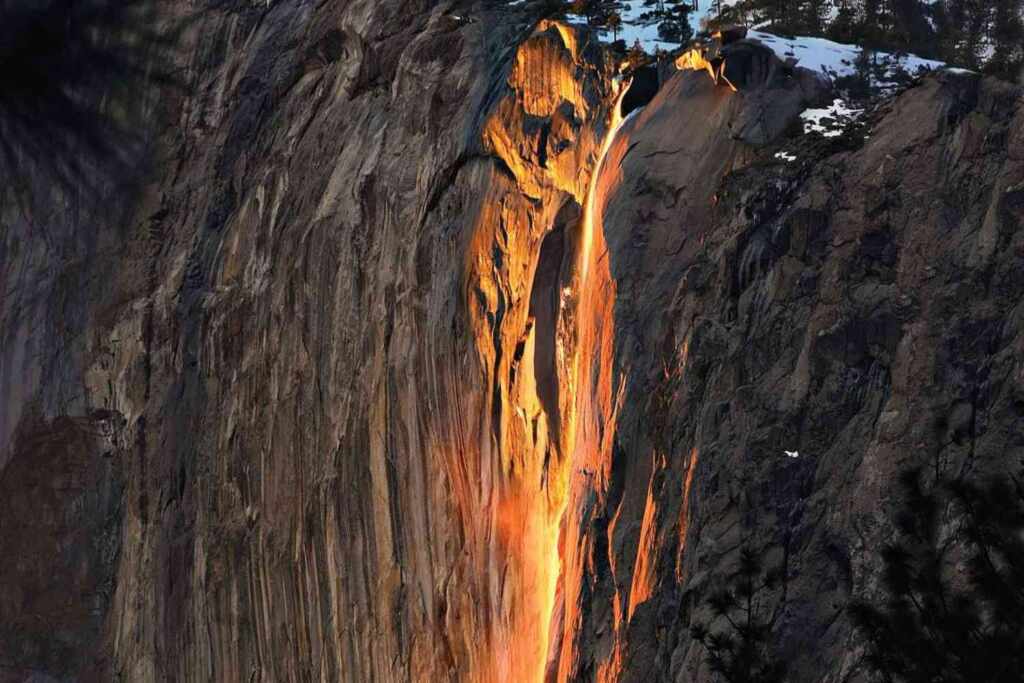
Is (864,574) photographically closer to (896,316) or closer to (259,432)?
(896,316)

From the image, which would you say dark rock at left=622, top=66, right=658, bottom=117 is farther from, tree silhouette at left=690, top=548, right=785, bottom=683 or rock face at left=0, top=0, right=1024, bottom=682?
tree silhouette at left=690, top=548, right=785, bottom=683

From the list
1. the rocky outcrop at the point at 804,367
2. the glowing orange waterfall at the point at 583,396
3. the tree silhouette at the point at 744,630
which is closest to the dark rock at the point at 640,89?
the glowing orange waterfall at the point at 583,396

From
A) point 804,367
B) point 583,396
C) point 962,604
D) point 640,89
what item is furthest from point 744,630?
point 640,89

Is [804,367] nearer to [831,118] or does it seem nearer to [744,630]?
[831,118]

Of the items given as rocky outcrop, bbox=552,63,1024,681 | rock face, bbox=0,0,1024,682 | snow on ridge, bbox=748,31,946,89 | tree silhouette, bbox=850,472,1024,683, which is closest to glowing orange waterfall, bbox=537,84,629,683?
rock face, bbox=0,0,1024,682

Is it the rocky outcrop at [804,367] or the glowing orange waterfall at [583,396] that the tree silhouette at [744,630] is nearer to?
the rocky outcrop at [804,367]

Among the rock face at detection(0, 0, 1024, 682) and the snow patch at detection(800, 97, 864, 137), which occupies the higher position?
the snow patch at detection(800, 97, 864, 137)
